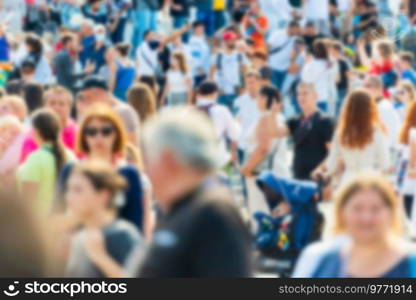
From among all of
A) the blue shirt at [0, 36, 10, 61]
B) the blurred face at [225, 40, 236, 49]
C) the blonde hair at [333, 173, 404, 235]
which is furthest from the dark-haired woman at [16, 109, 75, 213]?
the blue shirt at [0, 36, 10, 61]

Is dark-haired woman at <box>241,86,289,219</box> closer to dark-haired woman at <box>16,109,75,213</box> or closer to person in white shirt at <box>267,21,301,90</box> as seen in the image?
dark-haired woman at <box>16,109,75,213</box>

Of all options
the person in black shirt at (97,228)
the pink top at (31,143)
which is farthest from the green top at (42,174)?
the person in black shirt at (97,228)

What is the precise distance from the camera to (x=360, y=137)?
1012 cm

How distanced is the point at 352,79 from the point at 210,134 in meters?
12.0

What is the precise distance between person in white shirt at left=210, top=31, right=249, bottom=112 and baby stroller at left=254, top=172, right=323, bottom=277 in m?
8.60

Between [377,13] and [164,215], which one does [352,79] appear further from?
[164,215]

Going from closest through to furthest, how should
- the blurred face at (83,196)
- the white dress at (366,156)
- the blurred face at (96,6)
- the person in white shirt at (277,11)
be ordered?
the blurred face at (83,196) → the white dress at (366,156) → the person in white shirt at (277,11) → the blurred face at (96,6)

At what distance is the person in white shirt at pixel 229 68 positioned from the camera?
18328 millimetres

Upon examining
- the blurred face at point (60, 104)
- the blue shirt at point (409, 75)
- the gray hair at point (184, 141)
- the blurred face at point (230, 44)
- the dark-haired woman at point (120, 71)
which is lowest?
the gray hair at point (184, 141)

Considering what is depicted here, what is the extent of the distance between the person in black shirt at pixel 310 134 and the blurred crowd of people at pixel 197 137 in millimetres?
14

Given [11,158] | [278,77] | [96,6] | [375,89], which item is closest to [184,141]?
[11,158]

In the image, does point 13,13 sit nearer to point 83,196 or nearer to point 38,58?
point 38,58

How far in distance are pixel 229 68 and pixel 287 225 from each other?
29.1 ft

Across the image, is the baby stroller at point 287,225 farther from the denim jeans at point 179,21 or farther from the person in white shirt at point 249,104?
the denim jeans at point 179,21
